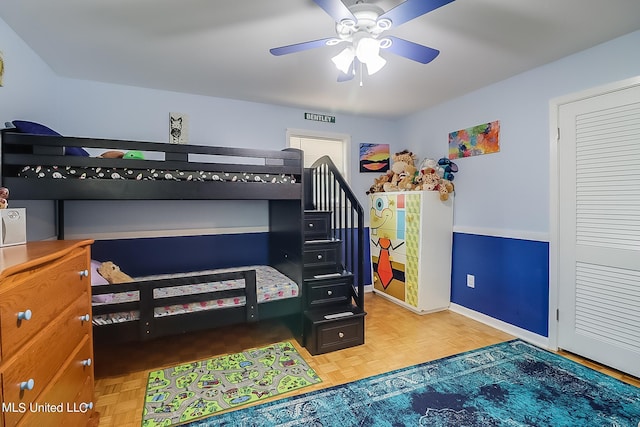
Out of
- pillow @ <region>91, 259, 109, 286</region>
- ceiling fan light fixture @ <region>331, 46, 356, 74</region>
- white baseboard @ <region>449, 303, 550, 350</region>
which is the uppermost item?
ceiling fan light fixture @ <region>331, 46, 356, 74</region>

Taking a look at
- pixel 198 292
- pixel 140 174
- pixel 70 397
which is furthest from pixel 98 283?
pixel 70 397

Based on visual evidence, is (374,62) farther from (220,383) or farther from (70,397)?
(220,383)

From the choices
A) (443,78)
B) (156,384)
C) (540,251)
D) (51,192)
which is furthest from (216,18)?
(540,251)

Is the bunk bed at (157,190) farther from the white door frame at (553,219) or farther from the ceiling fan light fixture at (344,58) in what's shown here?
the white door frame at (553,219)

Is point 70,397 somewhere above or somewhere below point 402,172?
below

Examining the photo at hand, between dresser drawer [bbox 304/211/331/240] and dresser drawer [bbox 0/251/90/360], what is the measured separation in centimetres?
176

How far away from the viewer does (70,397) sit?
4.39ft

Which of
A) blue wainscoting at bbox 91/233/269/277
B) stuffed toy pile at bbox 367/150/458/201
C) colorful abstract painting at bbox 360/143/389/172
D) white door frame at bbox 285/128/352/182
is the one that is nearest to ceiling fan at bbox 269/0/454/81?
stuffed toy pile at bbox 367/150/458/201

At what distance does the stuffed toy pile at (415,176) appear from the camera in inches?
132

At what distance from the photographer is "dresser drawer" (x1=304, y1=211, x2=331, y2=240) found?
115 inches

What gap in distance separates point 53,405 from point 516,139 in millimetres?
3551

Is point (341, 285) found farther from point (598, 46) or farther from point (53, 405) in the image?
point (598, 46)

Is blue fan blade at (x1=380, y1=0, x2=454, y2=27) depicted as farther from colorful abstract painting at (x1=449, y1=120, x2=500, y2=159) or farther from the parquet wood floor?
the parquet wood floor

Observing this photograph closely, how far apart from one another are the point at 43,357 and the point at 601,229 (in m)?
3.29
